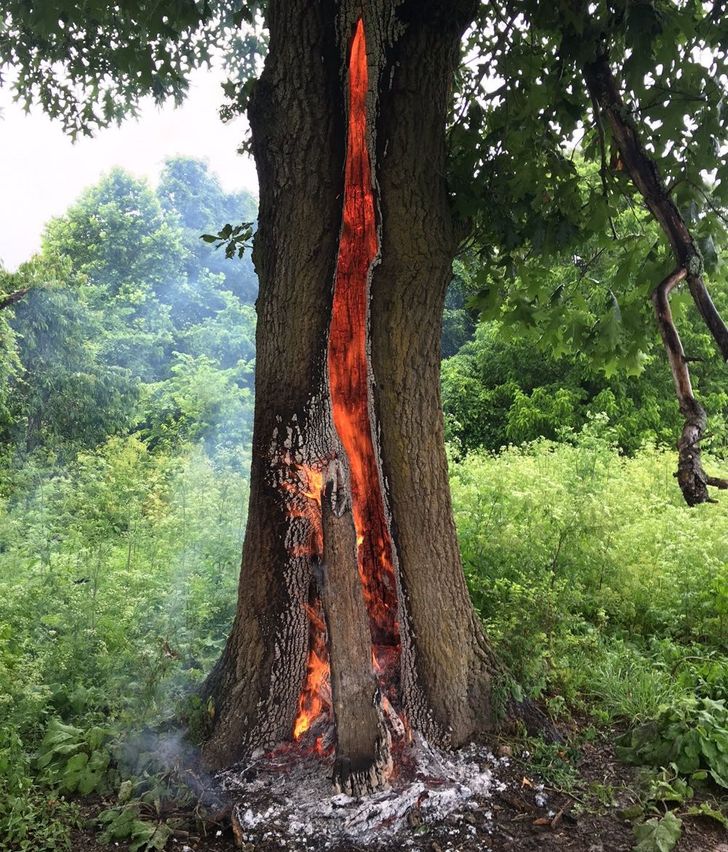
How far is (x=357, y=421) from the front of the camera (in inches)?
125

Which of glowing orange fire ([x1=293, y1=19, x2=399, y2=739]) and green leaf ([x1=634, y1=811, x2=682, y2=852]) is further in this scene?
glowing orange fire ([x1=293, y1=19, x2=399, y2=739])

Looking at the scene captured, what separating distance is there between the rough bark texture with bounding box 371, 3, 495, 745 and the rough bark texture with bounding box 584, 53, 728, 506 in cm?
76

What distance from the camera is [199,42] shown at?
534cm

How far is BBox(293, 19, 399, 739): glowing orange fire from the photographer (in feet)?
9.78

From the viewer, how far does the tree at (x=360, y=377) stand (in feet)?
9.53

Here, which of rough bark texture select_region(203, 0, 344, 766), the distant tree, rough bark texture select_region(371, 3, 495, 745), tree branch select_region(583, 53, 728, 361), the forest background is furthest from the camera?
the distant tree

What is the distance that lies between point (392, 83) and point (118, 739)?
331 centimetres

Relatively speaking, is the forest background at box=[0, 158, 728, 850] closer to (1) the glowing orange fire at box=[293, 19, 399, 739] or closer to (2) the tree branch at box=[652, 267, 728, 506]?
(2) the tree branch at box=[652, 267, 728, 506]

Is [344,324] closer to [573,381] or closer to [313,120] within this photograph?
[313,120]

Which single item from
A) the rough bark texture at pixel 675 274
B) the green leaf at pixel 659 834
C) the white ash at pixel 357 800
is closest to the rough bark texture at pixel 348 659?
the white ash at pixel 357 800

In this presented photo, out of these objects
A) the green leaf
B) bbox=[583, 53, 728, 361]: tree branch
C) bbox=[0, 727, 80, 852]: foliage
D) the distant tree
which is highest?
the distant tree

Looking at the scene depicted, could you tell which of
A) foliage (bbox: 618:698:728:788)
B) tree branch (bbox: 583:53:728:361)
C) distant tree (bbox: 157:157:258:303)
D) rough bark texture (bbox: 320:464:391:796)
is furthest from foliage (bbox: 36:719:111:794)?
distant tree (bbox: 157:157:258:303)

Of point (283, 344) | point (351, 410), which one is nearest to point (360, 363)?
point (351, 410)

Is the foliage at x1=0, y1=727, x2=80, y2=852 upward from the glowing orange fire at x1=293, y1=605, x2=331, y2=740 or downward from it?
downward
